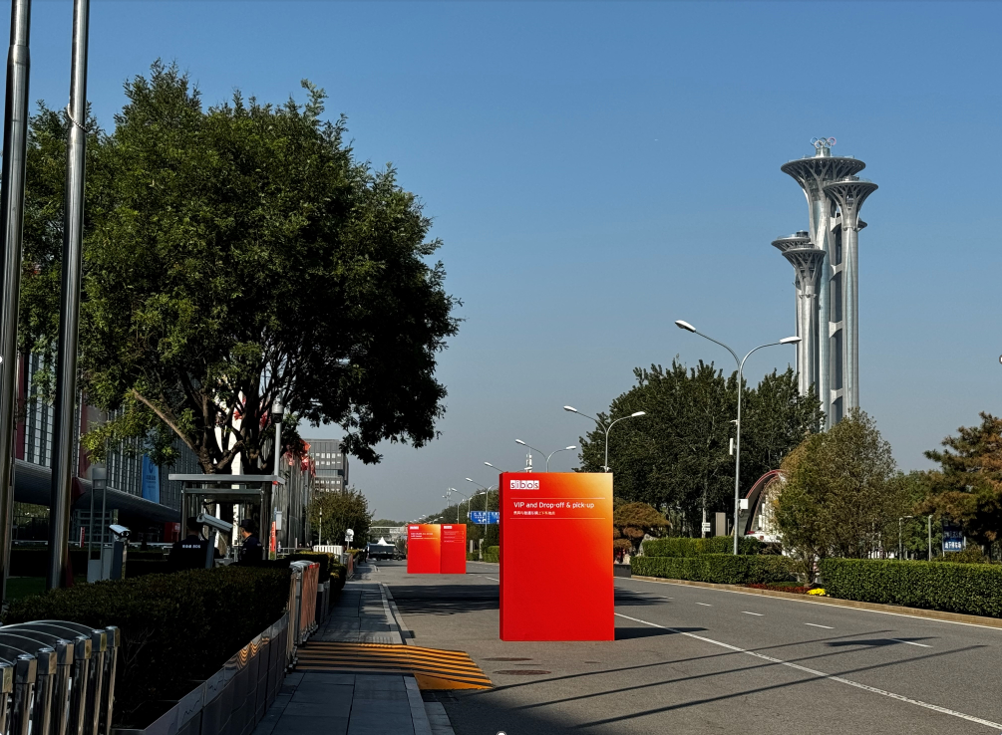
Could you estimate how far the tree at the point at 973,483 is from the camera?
62.2m

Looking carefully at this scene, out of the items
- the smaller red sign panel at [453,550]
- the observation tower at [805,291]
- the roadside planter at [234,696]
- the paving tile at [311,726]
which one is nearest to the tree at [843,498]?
the smaller red sign panel at [453,550]

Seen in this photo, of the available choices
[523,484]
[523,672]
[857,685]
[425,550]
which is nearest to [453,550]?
[425,550]

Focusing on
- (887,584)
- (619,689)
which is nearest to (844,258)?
(887,584)

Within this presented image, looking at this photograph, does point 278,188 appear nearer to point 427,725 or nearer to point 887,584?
point 427,725

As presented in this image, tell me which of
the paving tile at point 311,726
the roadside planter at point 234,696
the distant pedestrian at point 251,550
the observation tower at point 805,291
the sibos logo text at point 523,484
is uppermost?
the observation tower at point 805,291

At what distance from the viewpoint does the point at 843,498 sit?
142 ft

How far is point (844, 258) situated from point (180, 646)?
164515 mm

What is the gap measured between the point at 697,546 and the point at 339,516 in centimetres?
4806

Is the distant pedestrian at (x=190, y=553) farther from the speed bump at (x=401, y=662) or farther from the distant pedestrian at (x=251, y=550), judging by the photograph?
the speed bump at (x=401, y=662)

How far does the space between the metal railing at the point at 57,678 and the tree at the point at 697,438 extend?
7799 centimetres

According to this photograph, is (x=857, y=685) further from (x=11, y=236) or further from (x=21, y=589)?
(x=21, y=589)

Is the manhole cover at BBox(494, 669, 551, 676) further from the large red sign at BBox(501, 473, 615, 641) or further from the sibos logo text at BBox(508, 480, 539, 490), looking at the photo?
the sibos logo text at BBox(508, 480, 539, 490)

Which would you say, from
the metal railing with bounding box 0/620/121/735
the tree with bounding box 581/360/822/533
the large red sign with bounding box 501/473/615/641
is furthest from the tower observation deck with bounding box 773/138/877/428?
the metal railing with bounding box 0/620/121/735

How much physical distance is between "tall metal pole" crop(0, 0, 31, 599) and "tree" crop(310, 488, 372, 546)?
3627 inches
